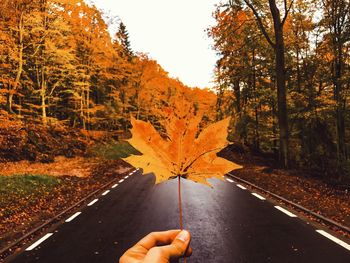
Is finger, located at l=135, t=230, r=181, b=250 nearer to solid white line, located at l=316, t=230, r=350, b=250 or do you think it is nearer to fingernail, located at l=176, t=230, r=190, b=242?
fingernail, located at l=176, t=230, r=190, b=242

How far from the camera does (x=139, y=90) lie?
3488 centimetres

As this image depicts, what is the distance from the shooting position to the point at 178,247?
1.27m

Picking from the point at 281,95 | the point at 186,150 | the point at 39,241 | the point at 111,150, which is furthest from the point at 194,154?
the point at 111,150

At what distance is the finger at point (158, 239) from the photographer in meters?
1.26

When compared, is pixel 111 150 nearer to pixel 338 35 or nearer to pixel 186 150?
pixel 338 35

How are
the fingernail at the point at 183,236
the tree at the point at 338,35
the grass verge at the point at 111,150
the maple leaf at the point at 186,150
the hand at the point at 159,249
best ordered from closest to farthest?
the hand at the point at 159,249
the fingernail at the point at 183,236
the maple leaf at the point at 186,150
the tree at the point at 338,35
the grass verge at the point at 111,150

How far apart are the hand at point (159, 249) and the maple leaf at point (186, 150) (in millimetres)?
289

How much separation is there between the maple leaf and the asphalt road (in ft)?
14.3

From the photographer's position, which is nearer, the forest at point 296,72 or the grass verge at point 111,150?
the forest at point 296,72

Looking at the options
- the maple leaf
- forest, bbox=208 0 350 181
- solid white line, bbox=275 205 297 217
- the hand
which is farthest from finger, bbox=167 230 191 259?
forest, bbox=208 0 350 181

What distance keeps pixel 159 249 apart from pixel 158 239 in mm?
91

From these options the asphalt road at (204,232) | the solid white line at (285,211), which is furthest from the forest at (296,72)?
the asphalt road at (204,232)

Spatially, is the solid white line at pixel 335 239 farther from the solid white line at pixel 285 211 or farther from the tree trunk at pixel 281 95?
the tree trunk at pixel 281 95

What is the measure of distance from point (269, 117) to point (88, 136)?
1679 centimetres
